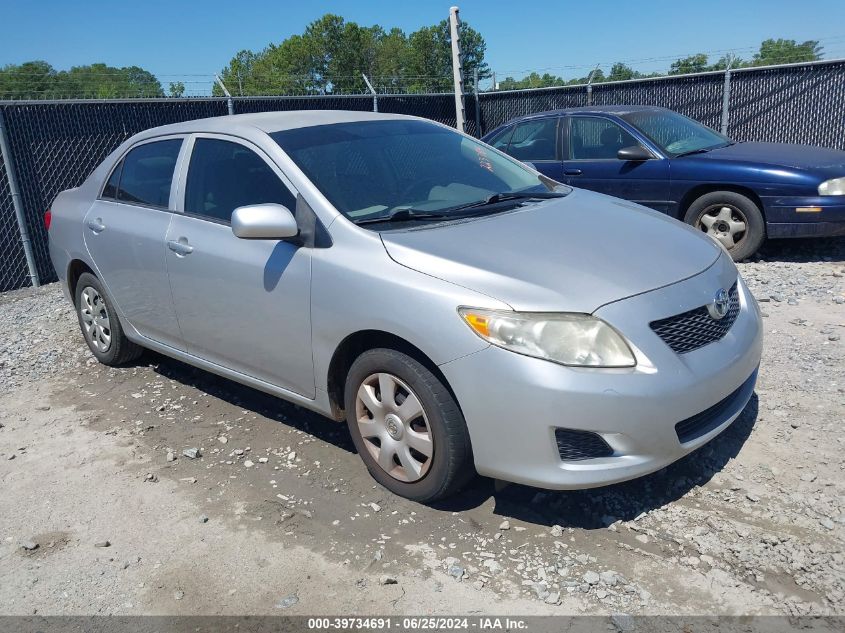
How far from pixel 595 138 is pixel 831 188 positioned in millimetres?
2483

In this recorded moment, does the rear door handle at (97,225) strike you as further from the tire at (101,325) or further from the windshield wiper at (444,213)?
the windshield wiper at (444,213)

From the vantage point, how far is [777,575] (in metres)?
2.82

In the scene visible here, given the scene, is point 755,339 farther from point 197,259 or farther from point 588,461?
point 197,259

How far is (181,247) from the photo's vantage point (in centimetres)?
424

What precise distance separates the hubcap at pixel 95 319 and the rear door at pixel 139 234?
0.36 m

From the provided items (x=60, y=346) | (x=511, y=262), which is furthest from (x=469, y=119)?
(x=511, y=262)

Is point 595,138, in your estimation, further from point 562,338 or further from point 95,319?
point 562,338

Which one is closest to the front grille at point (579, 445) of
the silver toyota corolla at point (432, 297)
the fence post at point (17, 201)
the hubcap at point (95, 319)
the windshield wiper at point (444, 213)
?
the silver toyota corolla at point (432, 297)

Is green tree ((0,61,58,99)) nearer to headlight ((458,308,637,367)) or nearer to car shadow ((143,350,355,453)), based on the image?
car shadow ((143,350,355,453))

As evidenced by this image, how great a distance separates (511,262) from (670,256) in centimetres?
80

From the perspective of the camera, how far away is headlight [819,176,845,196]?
6828 millimetres

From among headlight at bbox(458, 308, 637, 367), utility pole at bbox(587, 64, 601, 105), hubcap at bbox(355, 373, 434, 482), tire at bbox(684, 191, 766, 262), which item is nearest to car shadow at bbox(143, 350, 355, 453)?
hubcap at bbox(355, 373, 434, 482)

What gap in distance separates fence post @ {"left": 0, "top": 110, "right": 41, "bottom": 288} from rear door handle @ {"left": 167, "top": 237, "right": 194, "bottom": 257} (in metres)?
5.48

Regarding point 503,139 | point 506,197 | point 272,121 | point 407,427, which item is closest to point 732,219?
point 503,139
